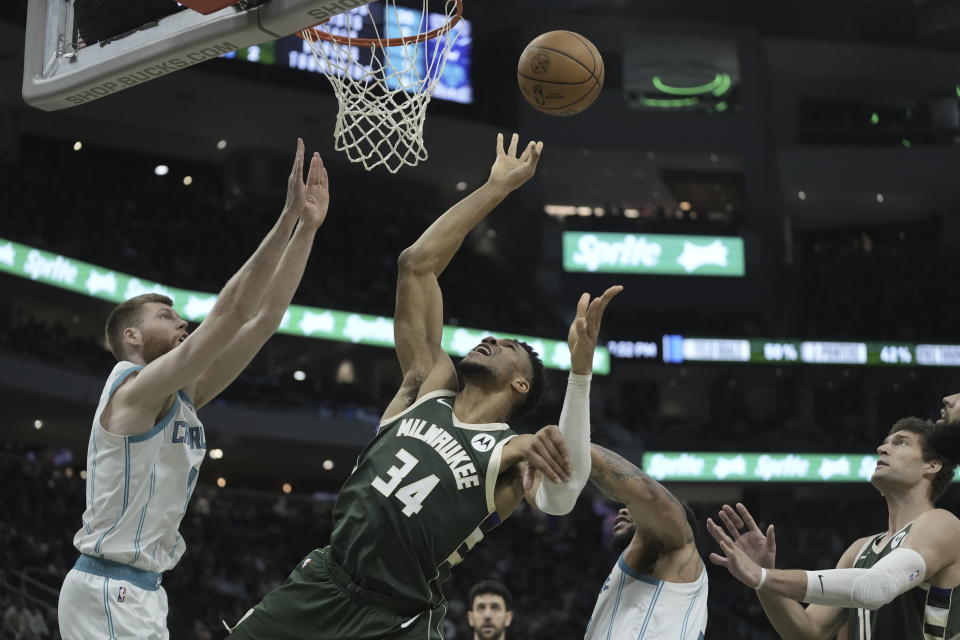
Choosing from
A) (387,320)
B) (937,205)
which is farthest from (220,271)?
(937,205)

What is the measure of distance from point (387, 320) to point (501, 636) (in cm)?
1736

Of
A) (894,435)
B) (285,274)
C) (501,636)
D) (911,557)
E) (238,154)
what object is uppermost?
(238,154)

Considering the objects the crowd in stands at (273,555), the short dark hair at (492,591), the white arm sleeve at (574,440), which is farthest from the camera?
the crowd in stands at (273,555)

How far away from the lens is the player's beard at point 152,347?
4.25 meters

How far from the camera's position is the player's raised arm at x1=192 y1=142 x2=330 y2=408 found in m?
4.26

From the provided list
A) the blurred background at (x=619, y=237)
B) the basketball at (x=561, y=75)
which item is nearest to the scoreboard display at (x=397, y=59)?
the blurred background at (x=619, y=237)

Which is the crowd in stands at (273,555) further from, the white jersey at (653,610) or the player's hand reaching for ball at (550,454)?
the player's hand reaching for ball at (550,454)

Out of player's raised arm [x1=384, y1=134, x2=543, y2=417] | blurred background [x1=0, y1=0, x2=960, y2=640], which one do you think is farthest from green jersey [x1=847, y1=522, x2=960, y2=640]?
blurred background [x1=0, y1=0, x2=960, y2=640]

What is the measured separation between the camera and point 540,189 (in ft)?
95.5

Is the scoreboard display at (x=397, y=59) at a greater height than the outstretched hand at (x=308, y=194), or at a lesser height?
greater

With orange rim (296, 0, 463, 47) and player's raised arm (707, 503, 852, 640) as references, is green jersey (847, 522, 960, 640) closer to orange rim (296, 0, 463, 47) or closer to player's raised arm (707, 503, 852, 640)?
player's raised arm (707, 503, 852, 640)

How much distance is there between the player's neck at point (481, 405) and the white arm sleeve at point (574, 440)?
1.95 feet

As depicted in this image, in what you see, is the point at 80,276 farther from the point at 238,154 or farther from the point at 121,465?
the point at 121,465

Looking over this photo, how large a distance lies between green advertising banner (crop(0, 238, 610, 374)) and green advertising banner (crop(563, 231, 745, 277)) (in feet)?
8.40
